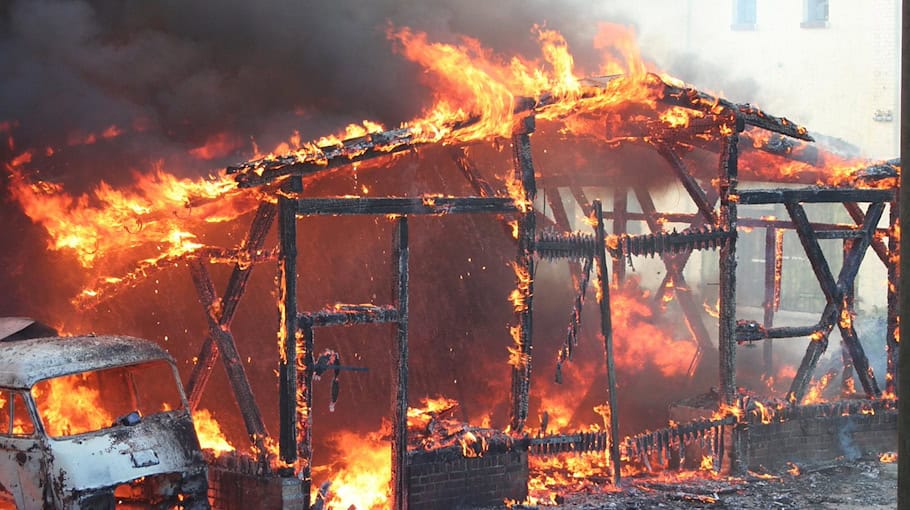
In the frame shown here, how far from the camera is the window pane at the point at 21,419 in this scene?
7.81 meters

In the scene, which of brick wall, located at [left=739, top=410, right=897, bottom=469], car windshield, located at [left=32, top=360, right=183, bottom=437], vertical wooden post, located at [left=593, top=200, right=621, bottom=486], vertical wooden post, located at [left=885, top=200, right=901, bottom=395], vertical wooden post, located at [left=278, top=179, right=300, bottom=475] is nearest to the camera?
car windshield, located at [left=32, top=360, right=183, bottom=437]

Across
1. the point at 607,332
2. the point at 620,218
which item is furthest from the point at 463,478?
the point at 620,218

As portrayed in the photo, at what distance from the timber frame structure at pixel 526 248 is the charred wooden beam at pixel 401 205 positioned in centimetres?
1

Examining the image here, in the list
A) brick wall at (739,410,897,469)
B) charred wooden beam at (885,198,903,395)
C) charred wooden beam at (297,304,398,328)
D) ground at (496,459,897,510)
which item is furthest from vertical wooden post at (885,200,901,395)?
charred wooden beam at (297,304,398,328)

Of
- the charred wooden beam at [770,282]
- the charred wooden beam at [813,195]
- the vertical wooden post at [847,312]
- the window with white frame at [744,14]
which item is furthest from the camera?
the window with white frame at [744,14]

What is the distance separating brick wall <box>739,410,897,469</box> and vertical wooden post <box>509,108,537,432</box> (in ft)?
10.6

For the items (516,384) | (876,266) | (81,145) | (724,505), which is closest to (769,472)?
(724,505)

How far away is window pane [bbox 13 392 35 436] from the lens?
25.6 ft

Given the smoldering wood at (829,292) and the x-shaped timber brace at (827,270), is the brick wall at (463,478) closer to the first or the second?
the x-shaped timber brace at (827,270)

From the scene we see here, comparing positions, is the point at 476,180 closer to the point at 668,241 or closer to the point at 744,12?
the point at 668,241

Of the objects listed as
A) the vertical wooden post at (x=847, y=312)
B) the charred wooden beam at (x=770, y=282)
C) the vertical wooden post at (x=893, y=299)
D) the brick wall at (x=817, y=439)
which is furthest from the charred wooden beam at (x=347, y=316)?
the charred wooden beam at (x=770, y=282)

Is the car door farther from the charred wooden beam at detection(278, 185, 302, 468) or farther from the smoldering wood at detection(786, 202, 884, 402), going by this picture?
the smoldering wood at detection(786, 202, 884, 402)

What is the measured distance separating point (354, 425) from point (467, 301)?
2.35 metres

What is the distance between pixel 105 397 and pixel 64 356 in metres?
0.59
